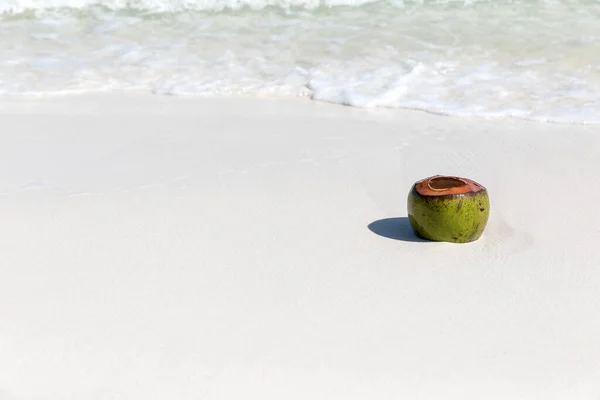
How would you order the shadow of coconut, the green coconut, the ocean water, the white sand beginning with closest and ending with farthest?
the white sand < the green coconut < the shadow of coconut < the ocean water

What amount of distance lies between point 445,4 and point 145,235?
4942 millimetres

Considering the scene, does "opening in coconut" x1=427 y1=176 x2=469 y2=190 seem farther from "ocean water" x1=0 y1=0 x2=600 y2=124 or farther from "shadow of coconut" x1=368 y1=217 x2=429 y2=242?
"ocean water" x1=0 y1=0 x2=600 y2=124

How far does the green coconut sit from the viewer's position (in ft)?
11.5

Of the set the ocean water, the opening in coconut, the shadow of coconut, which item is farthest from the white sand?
the ocean water

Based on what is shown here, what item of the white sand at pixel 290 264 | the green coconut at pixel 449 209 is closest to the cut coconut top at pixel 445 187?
the green coconut at pixel 449 209

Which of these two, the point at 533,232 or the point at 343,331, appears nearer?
the point at 343,331

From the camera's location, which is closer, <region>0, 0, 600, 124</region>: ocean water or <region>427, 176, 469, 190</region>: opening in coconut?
<region>427, 176, 469, 190</region>: opening in coconut

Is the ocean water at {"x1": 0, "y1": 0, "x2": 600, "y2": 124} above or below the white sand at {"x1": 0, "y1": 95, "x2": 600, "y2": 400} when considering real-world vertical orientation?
above

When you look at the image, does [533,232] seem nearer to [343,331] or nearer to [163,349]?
[343,331]

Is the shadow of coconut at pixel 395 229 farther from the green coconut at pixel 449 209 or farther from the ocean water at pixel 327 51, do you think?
the ocean water at pixel 327 51

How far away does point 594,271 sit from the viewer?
11.3ft

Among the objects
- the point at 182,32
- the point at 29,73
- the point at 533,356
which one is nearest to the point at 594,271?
the point at 533,356

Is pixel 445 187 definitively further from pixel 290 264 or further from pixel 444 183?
pixel 290 264

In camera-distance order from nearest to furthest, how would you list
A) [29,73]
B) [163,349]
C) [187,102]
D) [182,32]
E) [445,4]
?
1. [163,349]
2. [187,102]
3. [29,73]
4. [182,32]
5. [445,4]
